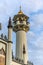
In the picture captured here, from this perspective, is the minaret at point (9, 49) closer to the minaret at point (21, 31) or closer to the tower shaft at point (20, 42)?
the minaret at point (21, 31)

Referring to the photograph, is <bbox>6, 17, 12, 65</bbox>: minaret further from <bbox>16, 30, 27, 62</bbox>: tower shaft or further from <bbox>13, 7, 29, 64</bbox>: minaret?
<bbox>16, 30, 27, 62</bbox>: tower shaft

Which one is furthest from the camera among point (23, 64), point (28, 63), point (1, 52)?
point (28, 63)

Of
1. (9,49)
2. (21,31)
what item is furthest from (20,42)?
(9,49)

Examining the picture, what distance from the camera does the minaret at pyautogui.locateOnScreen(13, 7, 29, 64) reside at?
3968 cm

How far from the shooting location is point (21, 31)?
42.1 metres

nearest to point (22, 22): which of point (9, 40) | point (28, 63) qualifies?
point (28, 63)

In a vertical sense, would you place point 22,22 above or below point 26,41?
above

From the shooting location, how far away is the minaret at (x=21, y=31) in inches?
1562

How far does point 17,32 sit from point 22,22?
86.4 inches

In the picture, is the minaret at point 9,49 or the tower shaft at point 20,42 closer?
the minaret at point 9,49

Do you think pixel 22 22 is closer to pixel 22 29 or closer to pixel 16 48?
pixel 22 29

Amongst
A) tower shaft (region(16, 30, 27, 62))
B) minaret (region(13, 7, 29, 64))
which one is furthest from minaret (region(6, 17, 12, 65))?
tower shaft (region(16, 30, 27, 62))

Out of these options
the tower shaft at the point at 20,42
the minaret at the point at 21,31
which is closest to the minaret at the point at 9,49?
the minaret at the point at 21,31

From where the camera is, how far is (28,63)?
132 feet
